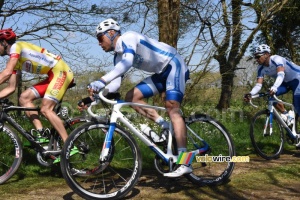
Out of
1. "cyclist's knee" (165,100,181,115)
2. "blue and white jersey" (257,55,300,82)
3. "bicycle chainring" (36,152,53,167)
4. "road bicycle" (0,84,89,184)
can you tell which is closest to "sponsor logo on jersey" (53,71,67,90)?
"road bicycle" (0,84,89,184)

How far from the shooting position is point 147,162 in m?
6.37

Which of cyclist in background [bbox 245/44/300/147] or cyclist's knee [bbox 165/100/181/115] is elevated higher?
cyclist in background [bbox 245/44/300/147]

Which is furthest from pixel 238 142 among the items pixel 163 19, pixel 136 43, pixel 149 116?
pixel 136 43

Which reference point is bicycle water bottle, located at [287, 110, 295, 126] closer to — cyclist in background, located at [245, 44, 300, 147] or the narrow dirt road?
cyclist in background, located at [245, 44, 300, 147]

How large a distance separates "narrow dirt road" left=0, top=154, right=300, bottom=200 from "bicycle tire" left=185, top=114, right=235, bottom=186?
12cm

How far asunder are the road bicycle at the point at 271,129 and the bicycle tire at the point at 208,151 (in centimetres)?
225

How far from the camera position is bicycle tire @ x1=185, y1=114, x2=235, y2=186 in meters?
4.95

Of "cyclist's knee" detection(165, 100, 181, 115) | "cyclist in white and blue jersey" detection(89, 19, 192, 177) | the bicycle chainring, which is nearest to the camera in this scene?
"cyclist in white and blue jersey" detection(89, 19, 192, 177)

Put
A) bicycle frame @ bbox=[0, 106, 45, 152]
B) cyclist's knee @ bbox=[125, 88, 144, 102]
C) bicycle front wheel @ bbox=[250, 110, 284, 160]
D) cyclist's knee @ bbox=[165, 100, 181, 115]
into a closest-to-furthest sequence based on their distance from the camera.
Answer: cyclist's knee @ bbox=[165, 100, 181, 115], cyclist's knee @ bbox=[125, 88, 144, 102], bicycle frame @ bbox=[0, 106, 45, 152], bicycle front wheel @ bbox=[250, 110, 284, 160]

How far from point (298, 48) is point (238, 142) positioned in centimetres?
1209

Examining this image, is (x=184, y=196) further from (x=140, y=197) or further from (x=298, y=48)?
(x=298, y=48)

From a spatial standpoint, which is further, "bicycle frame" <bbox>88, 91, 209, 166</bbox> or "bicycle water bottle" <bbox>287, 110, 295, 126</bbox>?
"bicycle water bottle" <bbox>287, 110, 295, 126</bbox>

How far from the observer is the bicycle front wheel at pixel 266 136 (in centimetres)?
731

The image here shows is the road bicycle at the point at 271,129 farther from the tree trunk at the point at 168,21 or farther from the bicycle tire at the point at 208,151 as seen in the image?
the tree trunk at the point at 168,21
